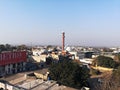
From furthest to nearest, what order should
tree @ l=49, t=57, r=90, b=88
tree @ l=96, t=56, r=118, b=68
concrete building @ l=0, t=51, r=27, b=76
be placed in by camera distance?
tree @ l=96, t=56, r=118, b=68 → concrete building @ l=0, t=51, r=27, b=76 → tree @ l=49, t=57, r=90, b=88

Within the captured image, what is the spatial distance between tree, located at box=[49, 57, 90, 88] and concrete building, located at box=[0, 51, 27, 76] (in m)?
11.0

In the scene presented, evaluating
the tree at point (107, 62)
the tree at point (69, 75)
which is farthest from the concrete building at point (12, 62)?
the tree at point (107, 62)

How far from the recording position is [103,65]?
144 feet

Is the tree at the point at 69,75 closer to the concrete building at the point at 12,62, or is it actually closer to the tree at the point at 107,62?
the concrete building at the point at 12,62

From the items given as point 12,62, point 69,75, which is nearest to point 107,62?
point 12,62

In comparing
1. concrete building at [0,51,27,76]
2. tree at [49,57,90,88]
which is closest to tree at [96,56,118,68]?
concrete building at [0,51,27,76]

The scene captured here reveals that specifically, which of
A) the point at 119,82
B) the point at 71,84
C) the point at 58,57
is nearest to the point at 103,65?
the point at 58,57

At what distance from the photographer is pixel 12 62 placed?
35656mm

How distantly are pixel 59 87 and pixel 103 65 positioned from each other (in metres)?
24.9

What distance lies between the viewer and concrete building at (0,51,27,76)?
33672 millimetres

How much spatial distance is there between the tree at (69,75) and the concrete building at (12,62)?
11.0 meters

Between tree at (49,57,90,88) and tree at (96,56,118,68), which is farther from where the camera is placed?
tree at (96,56,118,68)

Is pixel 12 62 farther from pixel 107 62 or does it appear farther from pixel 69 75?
pixel 107 62

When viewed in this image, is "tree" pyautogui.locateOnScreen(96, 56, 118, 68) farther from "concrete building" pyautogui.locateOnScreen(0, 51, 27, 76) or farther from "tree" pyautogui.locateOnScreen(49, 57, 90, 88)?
"tree" pyautogui.locateOnScreen(49, 57, 90, 88)
